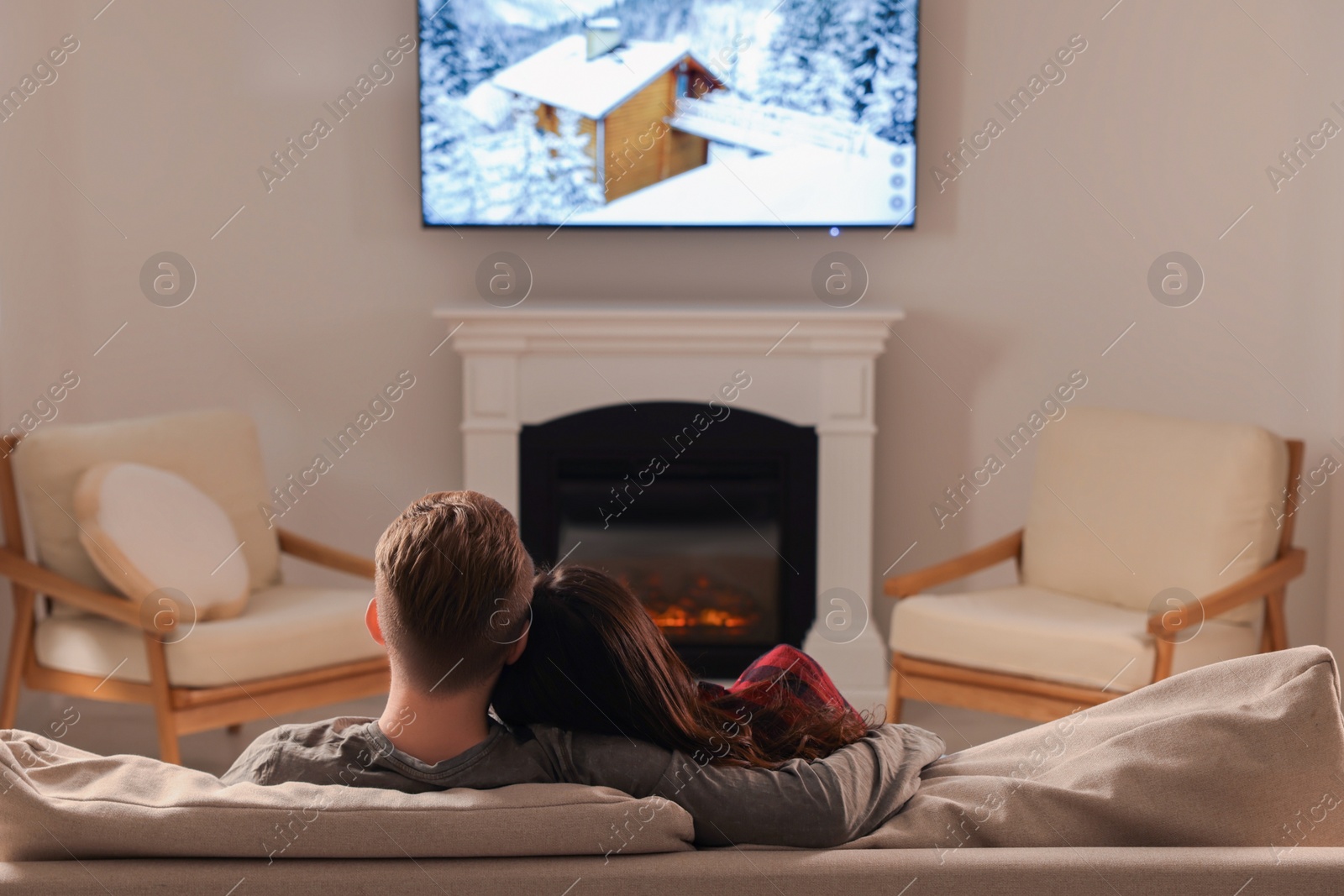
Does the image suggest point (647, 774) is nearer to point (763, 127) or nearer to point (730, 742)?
point (730, 742)

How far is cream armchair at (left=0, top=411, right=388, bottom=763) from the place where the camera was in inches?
105

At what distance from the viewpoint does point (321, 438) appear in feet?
12.5

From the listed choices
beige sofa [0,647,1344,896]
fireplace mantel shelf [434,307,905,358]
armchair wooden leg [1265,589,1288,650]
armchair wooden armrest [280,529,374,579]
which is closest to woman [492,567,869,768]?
beige sofa [0,647,1344,896]

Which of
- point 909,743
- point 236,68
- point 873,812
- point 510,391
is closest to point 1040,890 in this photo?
point 873,812

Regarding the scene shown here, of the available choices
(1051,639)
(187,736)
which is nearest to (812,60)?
(1051,639)

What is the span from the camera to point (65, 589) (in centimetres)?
276

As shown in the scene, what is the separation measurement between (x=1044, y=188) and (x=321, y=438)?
2.38m

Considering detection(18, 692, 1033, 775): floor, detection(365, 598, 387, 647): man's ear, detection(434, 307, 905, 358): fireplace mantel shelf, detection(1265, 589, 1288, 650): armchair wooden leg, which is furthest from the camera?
detection(434, 307, 905, 358): fireplace mantel shelf

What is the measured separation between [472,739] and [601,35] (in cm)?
283

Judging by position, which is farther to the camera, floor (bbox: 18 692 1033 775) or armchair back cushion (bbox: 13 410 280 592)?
floor (bbox: 18 692 1033 775)

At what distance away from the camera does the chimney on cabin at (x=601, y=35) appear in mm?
3570

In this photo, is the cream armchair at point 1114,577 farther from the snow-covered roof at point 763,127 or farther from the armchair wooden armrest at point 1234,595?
the snow-covered roof at point 763,127

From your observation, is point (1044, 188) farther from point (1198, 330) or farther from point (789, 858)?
point (789, 858)

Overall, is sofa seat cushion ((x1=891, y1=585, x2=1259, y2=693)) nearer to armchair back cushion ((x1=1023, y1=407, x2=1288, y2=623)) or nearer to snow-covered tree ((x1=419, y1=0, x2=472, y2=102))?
armchair back cushion ((x1=1023, y1=407, x2=1288, y2=623))
